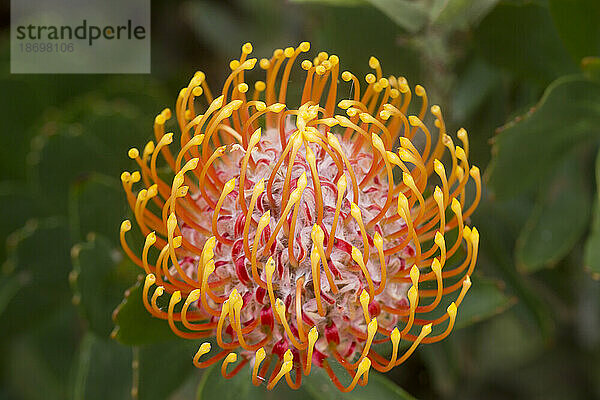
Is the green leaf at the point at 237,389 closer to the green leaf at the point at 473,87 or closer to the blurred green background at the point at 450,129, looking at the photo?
the blurred green background at the point at 450,129

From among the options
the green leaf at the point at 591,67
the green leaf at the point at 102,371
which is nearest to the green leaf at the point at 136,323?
the green leaf at the point at 102,371

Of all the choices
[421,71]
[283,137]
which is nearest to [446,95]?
[421,71]

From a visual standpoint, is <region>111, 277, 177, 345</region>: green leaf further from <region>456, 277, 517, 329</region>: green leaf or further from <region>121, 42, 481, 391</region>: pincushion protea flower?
<region>456, 277, 517, 329</region>: green leaf

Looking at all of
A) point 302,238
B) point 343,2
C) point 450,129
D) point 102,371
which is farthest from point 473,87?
point 102,371

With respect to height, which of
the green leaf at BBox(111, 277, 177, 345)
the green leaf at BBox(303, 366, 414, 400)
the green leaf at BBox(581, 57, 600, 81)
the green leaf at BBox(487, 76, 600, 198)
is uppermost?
the green leaf at BBox(581, 57, 600, 81)

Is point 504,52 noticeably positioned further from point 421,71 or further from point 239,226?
point 239,226

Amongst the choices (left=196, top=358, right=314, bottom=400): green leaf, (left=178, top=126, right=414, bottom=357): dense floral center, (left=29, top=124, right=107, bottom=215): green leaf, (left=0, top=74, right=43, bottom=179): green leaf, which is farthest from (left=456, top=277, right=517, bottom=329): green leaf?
(left=0, top=74, right=43, bottom=179): green leaf
